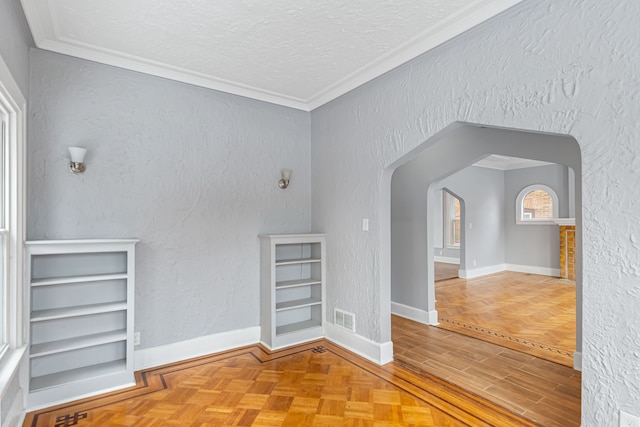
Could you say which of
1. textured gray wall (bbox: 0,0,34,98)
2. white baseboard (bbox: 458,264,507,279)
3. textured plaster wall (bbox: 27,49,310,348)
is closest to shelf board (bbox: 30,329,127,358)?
textured plaster wall (bbox: 27,49,310,348)

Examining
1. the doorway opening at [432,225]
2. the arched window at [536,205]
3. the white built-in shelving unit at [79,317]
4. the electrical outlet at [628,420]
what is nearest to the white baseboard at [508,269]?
the arched window at [536,205]

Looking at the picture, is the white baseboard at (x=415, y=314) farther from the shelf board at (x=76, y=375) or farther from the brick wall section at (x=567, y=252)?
the brick wall section at (x=567, y=252)

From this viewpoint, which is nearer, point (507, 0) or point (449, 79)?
point (507, 0)

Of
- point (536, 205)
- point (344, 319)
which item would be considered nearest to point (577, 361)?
point (344, 319)

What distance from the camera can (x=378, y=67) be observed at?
303 cm

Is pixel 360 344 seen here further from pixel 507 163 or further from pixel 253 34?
pixel 507 163

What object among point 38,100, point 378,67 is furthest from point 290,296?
point 38,100

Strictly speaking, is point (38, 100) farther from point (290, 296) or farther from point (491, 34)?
point (491, 34)

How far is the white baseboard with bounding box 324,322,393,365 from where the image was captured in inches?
122

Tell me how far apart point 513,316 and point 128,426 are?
4.62 meters

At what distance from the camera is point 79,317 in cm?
270

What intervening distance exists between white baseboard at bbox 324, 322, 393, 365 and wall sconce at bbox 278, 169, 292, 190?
A: 1637 mm

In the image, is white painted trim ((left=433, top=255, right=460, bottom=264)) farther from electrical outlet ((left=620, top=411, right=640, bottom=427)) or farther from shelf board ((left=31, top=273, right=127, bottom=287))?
shelf board ((left=31, top=273, right=127, bottom=287))

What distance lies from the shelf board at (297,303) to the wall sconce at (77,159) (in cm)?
218
